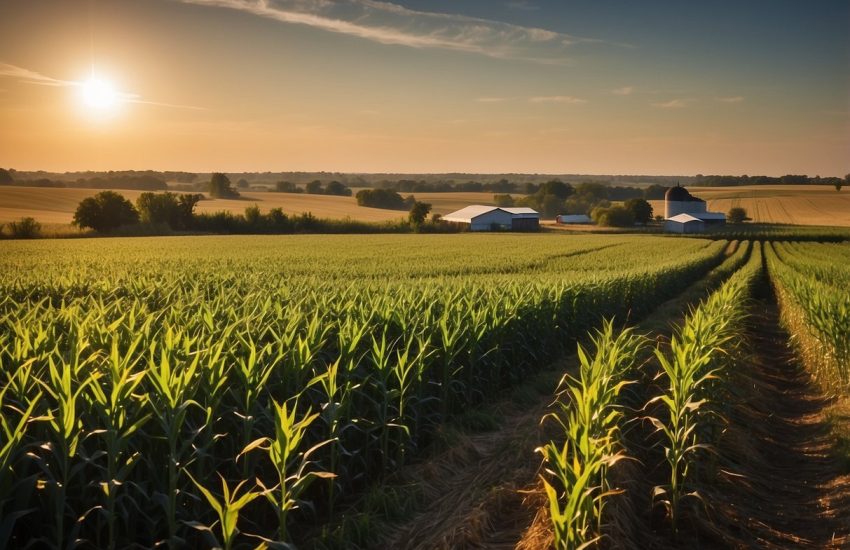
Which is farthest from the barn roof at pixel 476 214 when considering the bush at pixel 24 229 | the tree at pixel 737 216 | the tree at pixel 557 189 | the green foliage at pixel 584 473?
the green foliage at pixel 584 473

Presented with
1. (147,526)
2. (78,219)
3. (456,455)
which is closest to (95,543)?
(147,526)

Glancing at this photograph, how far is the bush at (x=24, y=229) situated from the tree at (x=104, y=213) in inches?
312

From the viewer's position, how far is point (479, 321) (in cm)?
956

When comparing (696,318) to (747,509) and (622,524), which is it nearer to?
(747,509)

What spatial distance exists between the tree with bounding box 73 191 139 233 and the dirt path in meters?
65.9

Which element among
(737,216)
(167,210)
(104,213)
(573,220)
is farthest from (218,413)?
(737,216)

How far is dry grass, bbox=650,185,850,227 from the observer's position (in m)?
118

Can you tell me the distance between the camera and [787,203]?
463ft

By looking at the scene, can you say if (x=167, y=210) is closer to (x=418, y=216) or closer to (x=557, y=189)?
(x=418, y=216)

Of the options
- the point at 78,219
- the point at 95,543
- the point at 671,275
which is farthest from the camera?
the point at 78,219

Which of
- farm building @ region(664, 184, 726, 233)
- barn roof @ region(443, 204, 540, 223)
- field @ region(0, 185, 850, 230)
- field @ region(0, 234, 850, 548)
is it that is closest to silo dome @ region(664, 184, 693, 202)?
farm building @ region(664, 184, 726, 233)

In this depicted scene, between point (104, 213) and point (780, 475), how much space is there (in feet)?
228

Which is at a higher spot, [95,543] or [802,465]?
[95,543]

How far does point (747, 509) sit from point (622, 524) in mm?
2059
